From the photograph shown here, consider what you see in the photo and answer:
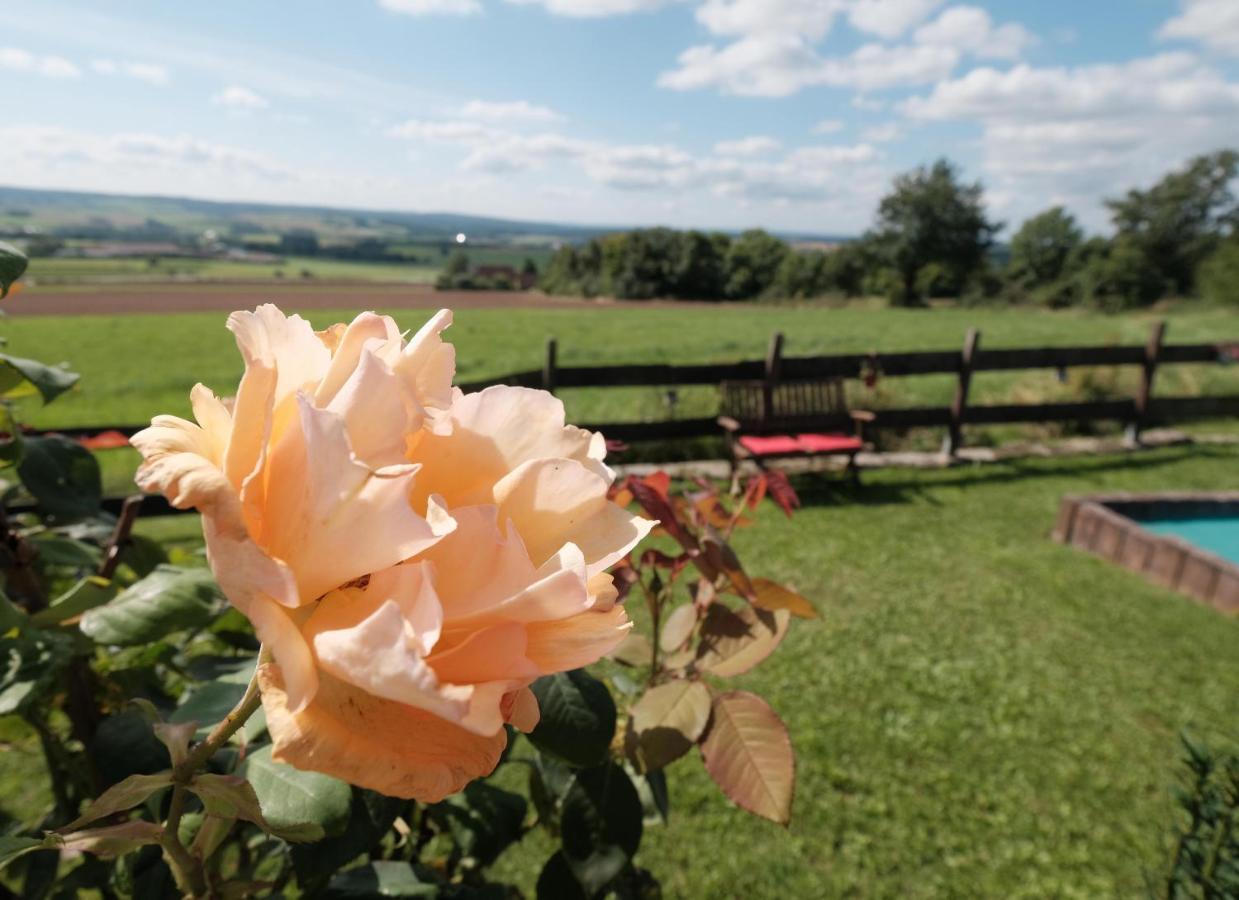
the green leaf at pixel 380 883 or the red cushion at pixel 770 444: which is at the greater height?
the green leaf at pixel 380 883

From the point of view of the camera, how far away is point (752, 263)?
42.3 meters

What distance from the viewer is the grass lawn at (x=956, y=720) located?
10.0 ft

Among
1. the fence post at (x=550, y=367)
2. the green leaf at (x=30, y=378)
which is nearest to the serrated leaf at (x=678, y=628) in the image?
the green leaf at (x=30, y=378)

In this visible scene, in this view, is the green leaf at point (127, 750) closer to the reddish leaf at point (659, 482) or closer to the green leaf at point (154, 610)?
the green leaf at point (154, 610)

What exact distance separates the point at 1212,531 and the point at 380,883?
27.6 feet

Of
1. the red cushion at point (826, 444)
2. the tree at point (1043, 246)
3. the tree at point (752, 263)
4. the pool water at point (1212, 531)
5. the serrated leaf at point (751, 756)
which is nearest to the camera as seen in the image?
the serrated leaf at point (751, 756)

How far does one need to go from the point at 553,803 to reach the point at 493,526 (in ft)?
3.04

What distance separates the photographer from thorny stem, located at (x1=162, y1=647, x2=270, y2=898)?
395mm

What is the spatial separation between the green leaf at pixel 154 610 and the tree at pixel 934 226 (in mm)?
55524

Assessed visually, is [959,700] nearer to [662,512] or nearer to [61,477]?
[662,512]

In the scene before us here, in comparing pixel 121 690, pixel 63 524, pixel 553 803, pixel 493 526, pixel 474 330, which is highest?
pixel 493 526

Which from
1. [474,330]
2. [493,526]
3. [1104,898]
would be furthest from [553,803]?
[474,330]

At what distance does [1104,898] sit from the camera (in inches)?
114

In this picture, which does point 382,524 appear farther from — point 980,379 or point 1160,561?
point 980,379
